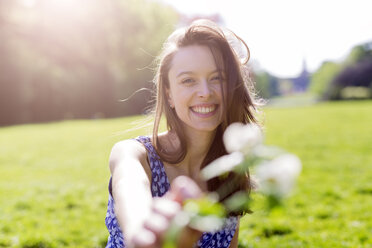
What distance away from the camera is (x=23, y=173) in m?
9.37

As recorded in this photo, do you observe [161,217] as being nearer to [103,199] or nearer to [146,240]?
[146,240]

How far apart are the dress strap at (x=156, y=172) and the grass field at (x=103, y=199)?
65cm

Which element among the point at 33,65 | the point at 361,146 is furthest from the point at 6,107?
the point at 361,146

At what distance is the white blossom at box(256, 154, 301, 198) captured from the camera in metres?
0.74

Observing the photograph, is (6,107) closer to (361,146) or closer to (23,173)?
(23,173)

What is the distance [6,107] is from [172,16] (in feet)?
66.0

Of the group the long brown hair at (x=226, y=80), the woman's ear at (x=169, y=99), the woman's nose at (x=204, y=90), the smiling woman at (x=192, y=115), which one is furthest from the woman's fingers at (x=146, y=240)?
the woman's ear at (x=169, y=99)

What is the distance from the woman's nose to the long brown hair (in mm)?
122

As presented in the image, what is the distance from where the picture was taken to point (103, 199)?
6.87 meters

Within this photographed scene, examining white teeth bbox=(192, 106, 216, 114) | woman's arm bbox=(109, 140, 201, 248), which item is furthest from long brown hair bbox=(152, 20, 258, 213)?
woman's arm bbox=(109, 140, 201, 248)

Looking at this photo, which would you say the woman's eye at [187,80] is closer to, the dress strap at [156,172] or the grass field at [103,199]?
the dress strap at [156,172]

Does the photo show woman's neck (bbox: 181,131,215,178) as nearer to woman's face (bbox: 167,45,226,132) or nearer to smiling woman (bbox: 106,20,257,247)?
smiling woman (bbox: 106,20,257,247)

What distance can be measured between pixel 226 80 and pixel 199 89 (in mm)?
224

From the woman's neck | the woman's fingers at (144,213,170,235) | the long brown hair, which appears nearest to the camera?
the woman's fingers at (144,213,170,235)
